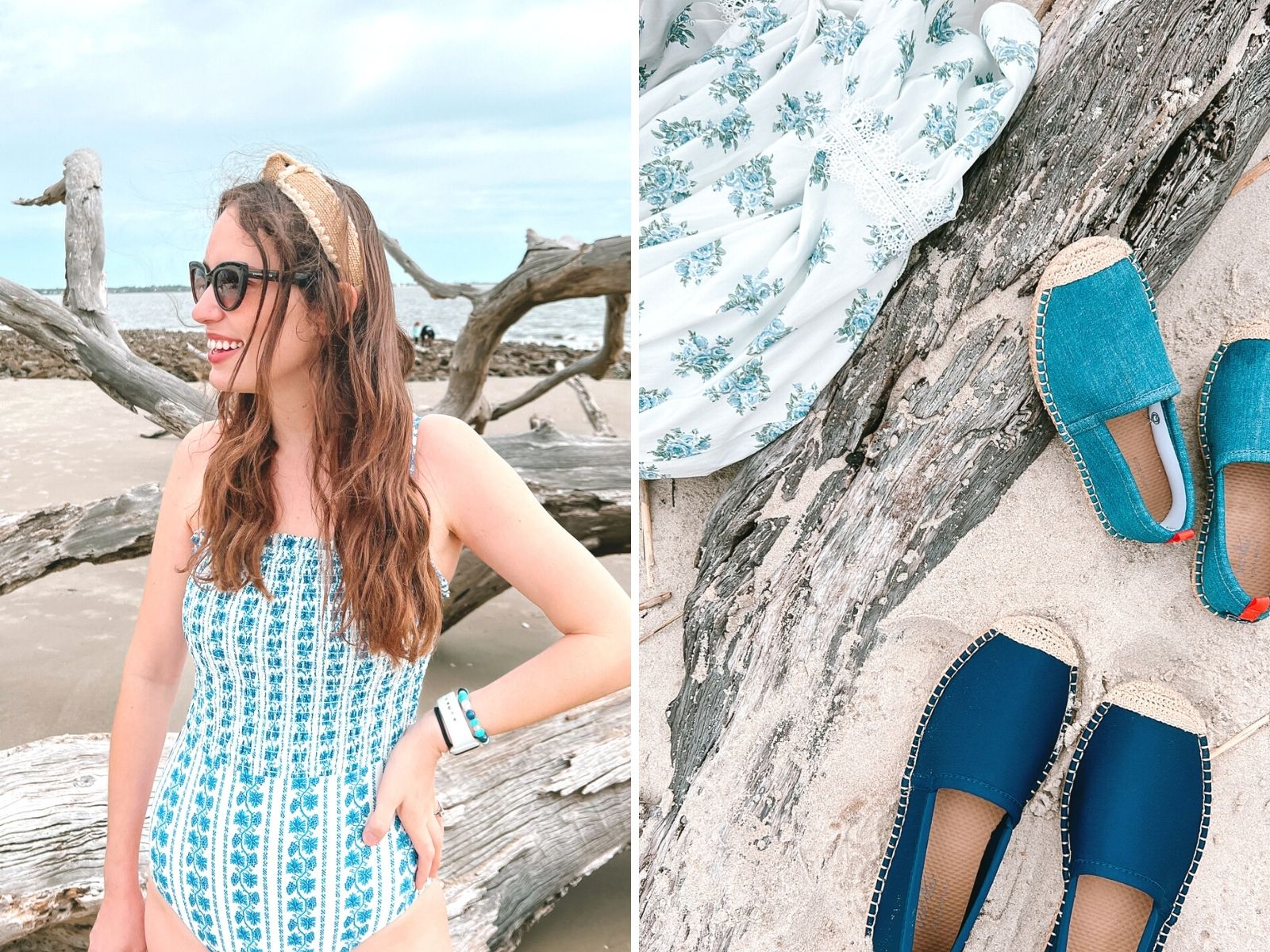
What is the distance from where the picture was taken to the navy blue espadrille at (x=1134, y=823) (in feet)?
5.08

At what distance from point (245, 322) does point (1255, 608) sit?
1.72 meters

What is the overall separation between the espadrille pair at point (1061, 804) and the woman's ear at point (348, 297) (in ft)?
4.44

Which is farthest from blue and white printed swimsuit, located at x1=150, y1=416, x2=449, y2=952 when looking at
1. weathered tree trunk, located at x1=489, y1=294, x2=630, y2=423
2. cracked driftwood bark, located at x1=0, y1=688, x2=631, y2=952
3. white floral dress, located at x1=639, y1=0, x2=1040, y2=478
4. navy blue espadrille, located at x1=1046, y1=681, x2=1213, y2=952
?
weathered tree trunk, located at x1=489, y1=294, x2=630, y2=423

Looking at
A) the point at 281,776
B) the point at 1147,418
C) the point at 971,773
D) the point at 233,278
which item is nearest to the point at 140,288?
the point at 233,278

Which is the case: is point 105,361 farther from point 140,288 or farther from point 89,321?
point 140,288

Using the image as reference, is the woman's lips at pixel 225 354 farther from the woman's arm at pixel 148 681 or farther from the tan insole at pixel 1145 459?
the tan insole at pixel 1145 459

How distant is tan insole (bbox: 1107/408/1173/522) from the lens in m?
1.62

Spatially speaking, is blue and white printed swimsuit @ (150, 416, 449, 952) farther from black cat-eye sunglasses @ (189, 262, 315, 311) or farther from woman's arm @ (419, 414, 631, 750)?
black cat-eye sunglasses @ (189, 262, 315, 311)

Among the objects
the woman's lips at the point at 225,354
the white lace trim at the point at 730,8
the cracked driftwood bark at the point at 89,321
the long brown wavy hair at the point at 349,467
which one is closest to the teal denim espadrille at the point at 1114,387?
the white lace trim at the point at 730,8

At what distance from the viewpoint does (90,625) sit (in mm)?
2164

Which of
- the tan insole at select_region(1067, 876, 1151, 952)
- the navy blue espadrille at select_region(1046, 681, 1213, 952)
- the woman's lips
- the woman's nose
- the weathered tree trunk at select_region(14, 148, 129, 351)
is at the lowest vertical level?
the tan insole at select_region(1067, 876, 1151, 952)

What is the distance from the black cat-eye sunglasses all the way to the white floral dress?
833mm

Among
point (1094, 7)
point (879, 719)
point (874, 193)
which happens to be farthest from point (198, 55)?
point (879, 719)

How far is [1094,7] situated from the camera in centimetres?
150
